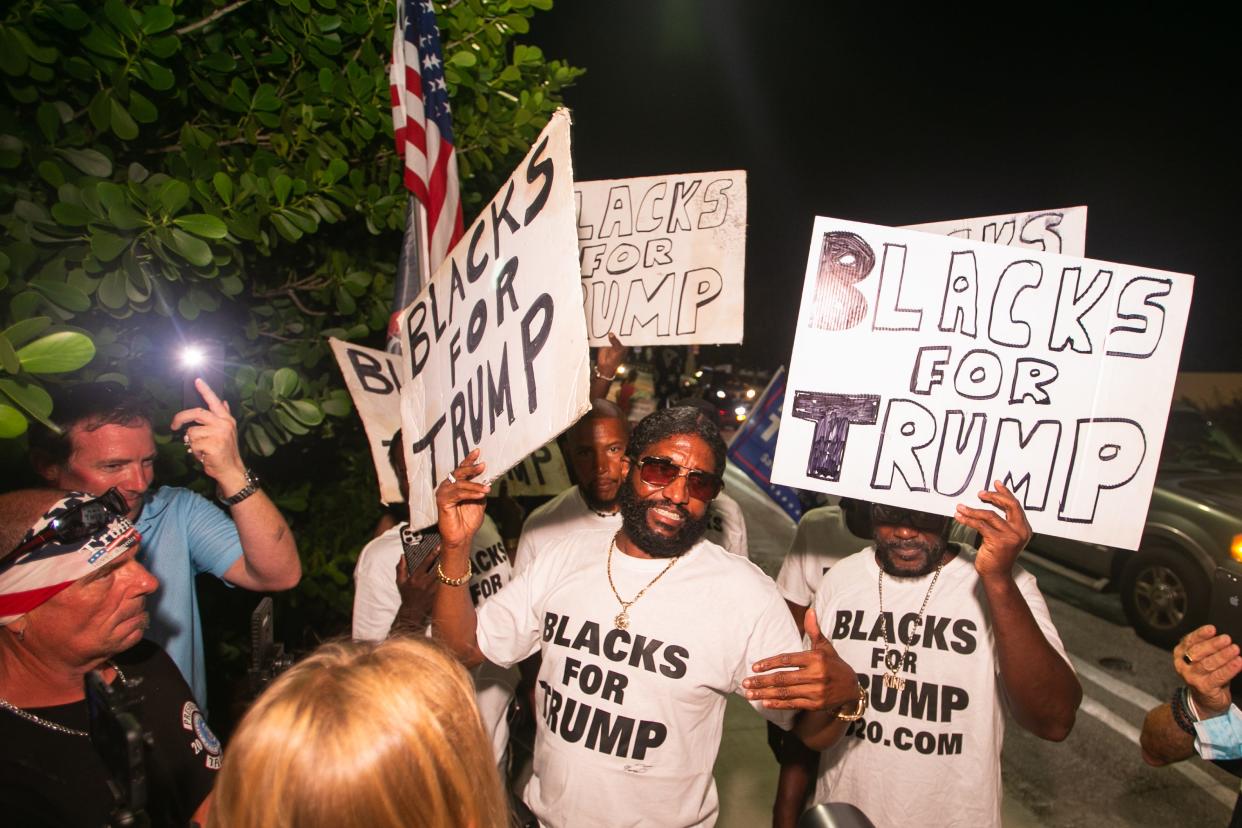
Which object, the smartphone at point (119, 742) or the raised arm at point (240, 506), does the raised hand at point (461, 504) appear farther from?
the smartphone at point (119, 742)

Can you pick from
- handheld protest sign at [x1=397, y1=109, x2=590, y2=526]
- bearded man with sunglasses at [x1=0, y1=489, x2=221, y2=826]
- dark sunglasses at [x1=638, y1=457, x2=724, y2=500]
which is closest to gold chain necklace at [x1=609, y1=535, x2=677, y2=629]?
dark sunglasses at [x1=638, y1=457, x2=724, y2=500]

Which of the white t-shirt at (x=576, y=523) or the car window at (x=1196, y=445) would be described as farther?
the car window at (x=1196, y=445)

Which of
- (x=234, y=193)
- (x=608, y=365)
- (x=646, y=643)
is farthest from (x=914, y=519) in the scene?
(x=234, y=193)

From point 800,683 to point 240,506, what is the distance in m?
1.92

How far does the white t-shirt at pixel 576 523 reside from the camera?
3.27 m

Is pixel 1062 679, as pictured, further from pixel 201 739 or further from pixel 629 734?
pixel 201 739

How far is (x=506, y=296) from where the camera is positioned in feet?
6.89

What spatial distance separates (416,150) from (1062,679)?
322cm

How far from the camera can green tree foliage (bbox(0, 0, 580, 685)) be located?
2.04 m

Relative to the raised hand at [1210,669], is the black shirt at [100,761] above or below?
below

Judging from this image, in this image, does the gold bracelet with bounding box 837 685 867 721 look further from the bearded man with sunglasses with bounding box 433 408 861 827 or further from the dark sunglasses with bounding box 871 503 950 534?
the dark sunglasses with bounding box 871 503 950 534

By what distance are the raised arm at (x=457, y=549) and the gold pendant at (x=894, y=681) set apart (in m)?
1.36

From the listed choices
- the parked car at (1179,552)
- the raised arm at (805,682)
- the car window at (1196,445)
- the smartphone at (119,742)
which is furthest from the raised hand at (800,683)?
the car window at (1196,445)

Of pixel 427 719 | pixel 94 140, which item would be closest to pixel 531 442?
pixel 427 719
